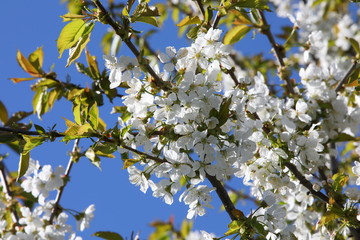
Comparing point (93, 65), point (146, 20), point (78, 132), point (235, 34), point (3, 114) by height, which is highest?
point (235, 34)

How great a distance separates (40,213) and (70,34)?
3.60 ft

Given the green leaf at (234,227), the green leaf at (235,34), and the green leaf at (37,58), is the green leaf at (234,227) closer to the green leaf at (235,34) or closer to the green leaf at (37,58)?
the green leaf at (235,34)

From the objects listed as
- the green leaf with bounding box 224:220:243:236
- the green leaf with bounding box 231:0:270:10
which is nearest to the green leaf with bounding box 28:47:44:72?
the green leaf with bounding box 231:0:270:10

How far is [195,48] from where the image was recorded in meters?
1.58

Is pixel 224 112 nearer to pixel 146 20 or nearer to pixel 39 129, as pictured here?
pixel 146 20

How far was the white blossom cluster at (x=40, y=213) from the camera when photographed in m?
2.17

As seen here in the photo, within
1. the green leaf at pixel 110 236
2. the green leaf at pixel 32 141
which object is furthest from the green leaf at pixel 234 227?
the green leaf at pixel 32 141

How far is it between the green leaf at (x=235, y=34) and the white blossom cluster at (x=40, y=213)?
102 cm

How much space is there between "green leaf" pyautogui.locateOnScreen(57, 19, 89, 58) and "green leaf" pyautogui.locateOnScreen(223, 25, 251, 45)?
92 centimetres

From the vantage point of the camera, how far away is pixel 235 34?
2.30 metres

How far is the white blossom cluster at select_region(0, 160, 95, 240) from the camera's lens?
217 centimetres

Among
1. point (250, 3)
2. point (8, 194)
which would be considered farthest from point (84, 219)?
point (250, 3)

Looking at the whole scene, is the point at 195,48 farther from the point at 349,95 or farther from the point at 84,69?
the point at 349,95

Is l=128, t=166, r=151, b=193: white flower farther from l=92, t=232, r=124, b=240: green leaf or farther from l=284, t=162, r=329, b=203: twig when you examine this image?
l=284, t=162, r=329, b=203: twig
